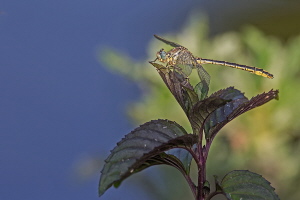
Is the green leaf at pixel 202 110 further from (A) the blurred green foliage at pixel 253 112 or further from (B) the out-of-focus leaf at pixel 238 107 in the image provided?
(A) the blurred green foliage at pixel 253 112

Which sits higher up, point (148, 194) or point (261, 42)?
point (261, 42)

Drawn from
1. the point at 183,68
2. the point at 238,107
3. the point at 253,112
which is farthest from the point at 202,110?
the point at 253,112

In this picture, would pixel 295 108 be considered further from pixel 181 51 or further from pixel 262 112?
pixel 181 51

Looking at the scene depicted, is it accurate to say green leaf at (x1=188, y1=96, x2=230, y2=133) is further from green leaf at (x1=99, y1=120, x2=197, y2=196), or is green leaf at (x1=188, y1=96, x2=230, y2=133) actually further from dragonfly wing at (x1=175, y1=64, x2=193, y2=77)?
dragonfly wing at (x1=175, y1=64, x2=193, y2=77)

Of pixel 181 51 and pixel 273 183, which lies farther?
pixel 273 183

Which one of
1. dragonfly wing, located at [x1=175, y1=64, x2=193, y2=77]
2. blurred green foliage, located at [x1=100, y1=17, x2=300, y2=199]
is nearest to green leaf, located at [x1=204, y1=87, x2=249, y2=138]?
dragonfly wing, located at [x1=175, y1=64, x2=193, y2=77]

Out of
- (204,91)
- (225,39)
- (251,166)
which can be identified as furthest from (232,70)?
(204,91)
